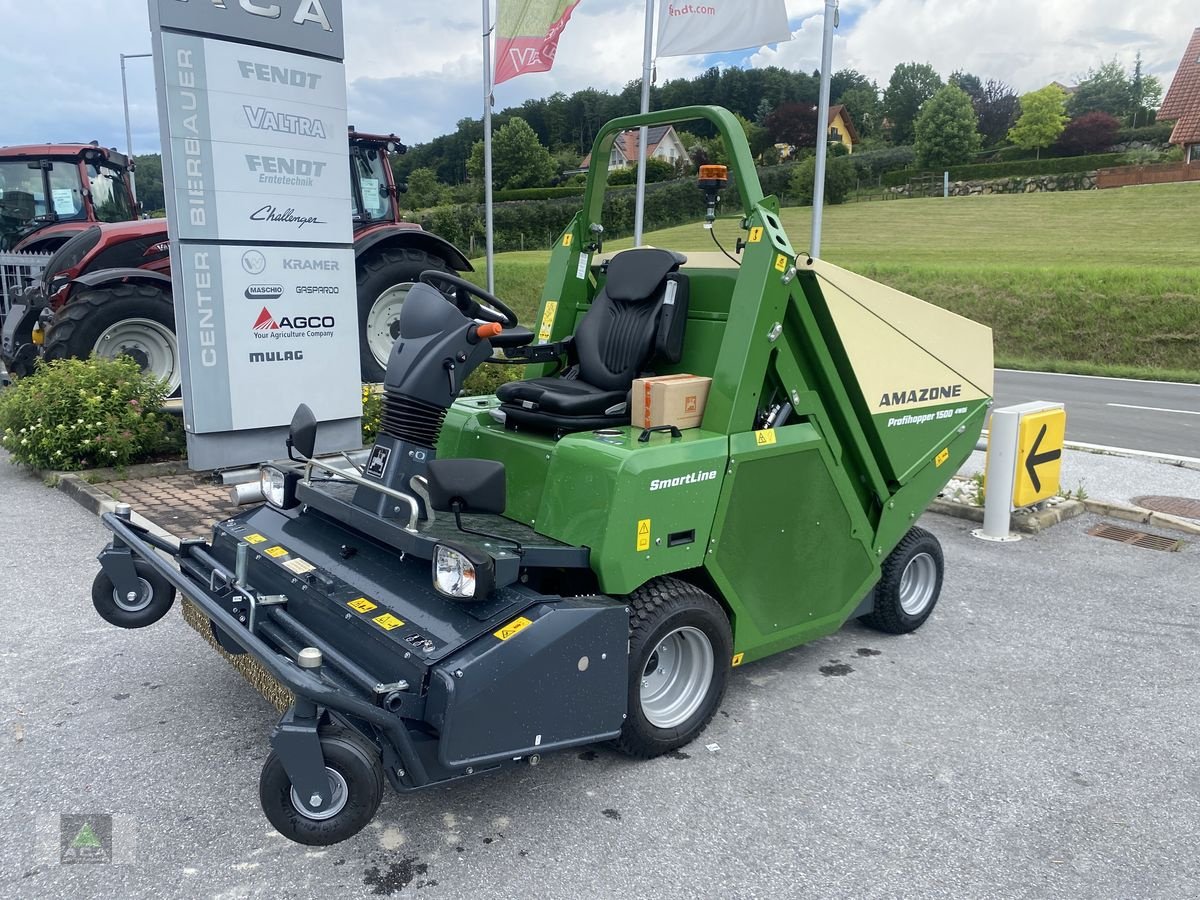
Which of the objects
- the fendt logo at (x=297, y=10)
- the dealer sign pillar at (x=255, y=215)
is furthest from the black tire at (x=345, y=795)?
the fendt logo at (x=297, y=10)

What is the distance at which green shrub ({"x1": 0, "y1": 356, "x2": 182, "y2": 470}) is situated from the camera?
6.93 metres

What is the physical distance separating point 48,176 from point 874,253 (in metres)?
24.9

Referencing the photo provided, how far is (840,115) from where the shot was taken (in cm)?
6862

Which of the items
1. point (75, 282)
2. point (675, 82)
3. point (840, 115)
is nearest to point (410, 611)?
point (75, 282)

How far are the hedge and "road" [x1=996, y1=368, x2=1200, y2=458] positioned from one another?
37.4 m

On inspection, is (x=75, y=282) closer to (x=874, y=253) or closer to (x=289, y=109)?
(x=289, y=109)

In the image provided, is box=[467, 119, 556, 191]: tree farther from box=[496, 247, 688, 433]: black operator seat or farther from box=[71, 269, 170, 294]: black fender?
box=[496, 247, 688, 433]: black operator seat

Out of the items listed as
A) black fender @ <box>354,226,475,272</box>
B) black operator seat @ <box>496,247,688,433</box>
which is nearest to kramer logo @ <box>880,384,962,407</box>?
black operator seat @ <box>496,247,688,433</box>

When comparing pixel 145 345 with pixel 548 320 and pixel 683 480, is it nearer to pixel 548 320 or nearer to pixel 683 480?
pixel 548 320

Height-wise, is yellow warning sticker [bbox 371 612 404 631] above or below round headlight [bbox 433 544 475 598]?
below

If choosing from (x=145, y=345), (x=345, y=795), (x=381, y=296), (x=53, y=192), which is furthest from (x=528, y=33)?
(x=345, y=795)

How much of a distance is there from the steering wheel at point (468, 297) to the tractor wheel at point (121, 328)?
16.1ft

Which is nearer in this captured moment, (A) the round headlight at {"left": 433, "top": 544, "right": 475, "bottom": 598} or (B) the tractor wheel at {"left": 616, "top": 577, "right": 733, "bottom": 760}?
(A) the round headlight at {"left": 433, "top": 544, "right": 475, "bottom": 598}

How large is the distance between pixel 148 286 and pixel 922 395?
6983mm
